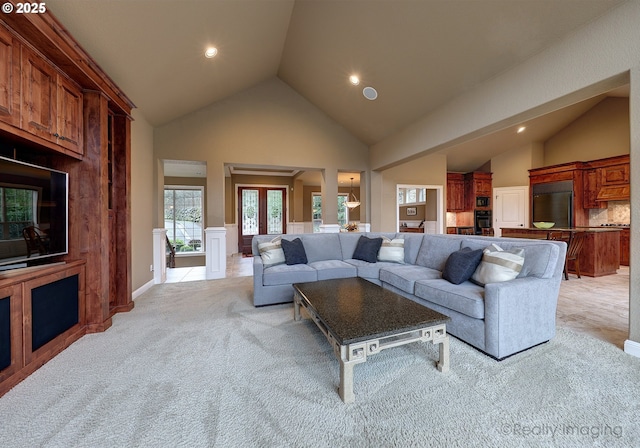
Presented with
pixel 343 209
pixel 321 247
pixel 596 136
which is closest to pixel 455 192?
pixel 596 136

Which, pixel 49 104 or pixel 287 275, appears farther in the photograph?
pixel 287 275

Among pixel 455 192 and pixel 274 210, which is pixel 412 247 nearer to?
pixel 455 192

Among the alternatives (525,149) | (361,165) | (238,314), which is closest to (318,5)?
(361,165)

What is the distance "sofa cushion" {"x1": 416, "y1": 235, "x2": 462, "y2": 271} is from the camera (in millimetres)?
3227

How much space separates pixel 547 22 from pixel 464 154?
564 centimetres

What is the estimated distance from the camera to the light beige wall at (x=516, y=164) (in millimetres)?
7368

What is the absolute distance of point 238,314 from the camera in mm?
3074

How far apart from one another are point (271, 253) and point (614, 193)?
751cm

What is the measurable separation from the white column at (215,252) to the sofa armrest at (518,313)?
4366 millimetres

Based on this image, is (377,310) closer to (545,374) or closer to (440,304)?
(440,304)

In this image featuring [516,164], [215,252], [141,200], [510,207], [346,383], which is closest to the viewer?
[346,383]

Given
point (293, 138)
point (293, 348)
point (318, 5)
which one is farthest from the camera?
point (293, 138)

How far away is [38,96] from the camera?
1.99 metres

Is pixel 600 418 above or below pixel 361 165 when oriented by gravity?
below
